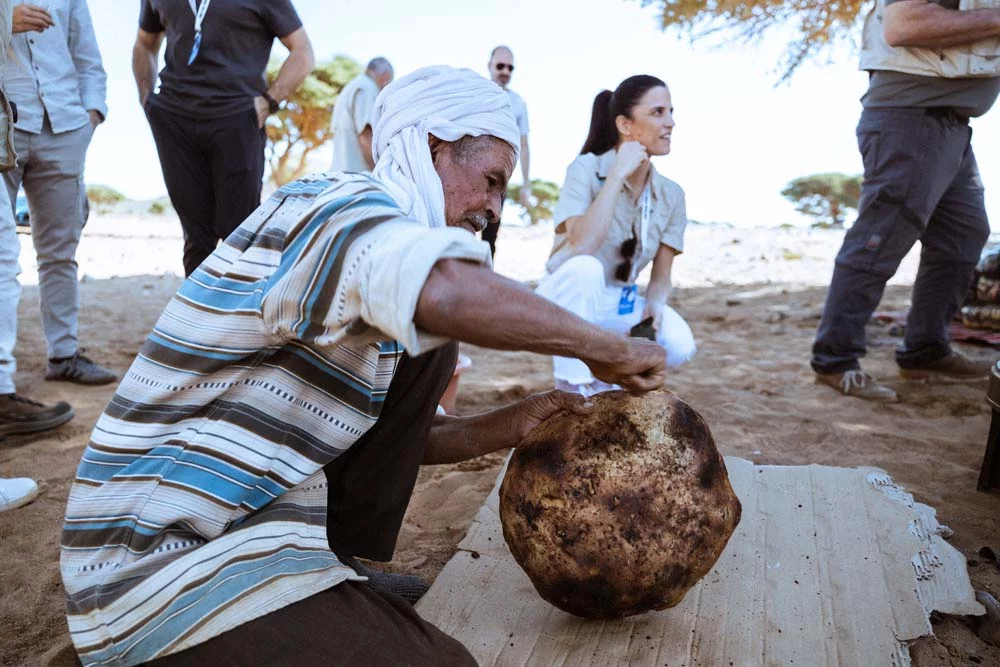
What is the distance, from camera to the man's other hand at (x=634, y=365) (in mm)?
1494

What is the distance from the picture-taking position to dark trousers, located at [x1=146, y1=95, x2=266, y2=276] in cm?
405

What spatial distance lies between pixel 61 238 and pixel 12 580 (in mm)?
2204

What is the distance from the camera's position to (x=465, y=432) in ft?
6.94

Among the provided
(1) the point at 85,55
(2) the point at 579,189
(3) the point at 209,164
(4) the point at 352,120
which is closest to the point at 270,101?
(3) the point at 209,164

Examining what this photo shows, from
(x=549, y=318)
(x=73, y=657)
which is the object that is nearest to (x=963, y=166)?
(x=549, y=318)

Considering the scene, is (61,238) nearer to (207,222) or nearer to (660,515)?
(207,222)

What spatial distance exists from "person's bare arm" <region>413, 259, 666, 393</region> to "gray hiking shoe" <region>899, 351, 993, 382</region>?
3832 millimetres

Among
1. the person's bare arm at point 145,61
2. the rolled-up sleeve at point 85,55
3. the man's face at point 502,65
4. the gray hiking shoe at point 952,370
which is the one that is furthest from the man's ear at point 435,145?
the man's face at point 502,65

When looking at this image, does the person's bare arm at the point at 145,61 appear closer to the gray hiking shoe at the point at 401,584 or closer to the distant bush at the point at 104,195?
the gray hiking shoe at the point at 401,584

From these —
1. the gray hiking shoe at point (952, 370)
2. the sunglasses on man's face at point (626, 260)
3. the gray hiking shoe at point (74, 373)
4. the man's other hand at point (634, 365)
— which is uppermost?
the man's other hand at point (634, 365)

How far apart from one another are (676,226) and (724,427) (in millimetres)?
1066

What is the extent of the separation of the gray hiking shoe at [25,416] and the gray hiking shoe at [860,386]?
13.2 ft

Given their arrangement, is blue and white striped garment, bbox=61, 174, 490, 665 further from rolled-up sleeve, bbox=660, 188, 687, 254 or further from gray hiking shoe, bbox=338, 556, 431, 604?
rolled-up sleeve, bbox=660, 188, 687, 254

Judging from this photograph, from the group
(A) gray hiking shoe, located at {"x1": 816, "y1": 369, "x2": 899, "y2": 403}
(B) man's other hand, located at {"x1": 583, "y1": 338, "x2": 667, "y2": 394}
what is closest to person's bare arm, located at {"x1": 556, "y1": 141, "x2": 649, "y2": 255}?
(A) gray hiking shoe, located at {"x1": 816, "y1": 369, "x2": 899, "y2": 403}
